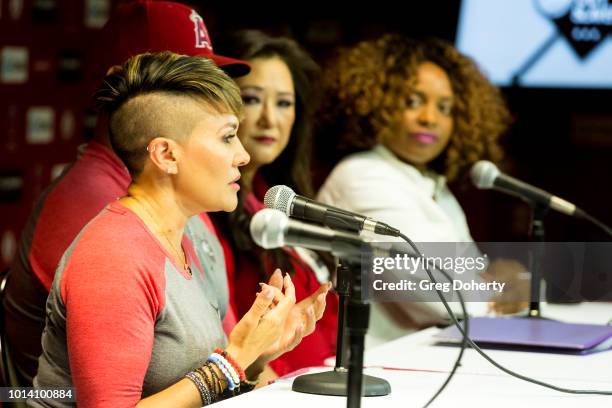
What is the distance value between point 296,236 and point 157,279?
1.47 ft

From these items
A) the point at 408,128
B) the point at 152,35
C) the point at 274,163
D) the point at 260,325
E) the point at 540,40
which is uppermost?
the point at 540,40

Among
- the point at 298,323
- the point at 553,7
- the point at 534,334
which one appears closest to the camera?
the point at 298,323

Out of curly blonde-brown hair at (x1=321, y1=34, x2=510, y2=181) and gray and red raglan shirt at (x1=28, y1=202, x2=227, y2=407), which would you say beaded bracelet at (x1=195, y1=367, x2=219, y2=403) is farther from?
curly blonde-brown hair at (x1=321, y1=34, x2=510, y2=181)

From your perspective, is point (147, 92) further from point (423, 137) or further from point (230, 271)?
point (423, 137)

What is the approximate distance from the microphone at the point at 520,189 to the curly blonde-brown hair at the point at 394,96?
2.54 feet

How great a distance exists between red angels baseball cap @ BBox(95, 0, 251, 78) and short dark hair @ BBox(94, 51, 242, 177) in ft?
1.15

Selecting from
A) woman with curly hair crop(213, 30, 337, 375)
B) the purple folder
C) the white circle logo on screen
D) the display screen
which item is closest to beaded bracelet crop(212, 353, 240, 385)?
woman with curly hair crop(213, 30, 337, 375)

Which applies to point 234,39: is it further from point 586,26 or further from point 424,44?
point 586,26

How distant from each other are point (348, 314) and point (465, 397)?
48 cm

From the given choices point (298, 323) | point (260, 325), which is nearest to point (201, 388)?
point (260, 325)

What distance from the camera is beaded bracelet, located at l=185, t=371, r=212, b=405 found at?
1703 mm

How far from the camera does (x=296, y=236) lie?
1341 mm

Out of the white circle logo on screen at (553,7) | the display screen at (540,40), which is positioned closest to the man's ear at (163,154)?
the display screen at (540,40)

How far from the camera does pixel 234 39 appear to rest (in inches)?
113
